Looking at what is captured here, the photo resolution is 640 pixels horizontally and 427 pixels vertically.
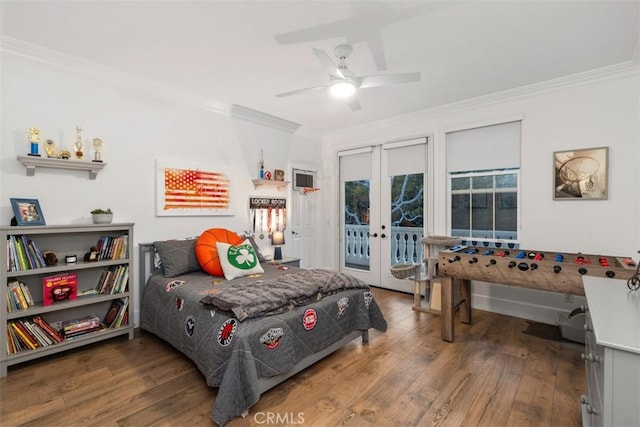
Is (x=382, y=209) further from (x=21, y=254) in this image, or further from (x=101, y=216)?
(x=21, y=254)

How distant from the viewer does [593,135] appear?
318 centimetres

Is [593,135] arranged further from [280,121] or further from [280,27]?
[280,121]

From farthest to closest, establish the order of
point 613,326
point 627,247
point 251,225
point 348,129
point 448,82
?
point 348,129 < point 251,225 < point 448,82 < point 627,247 < point 613,326

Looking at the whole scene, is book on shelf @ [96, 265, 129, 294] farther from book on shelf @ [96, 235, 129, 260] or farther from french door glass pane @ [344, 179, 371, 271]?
french door glass pane @ [344, 179, 371, 271]

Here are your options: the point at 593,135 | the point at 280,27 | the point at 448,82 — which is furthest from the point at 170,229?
the point at 593,135

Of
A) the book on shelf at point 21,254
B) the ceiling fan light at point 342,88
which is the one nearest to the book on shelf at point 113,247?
the book on shelf at point 21,254

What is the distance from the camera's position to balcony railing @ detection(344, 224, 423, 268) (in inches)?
184

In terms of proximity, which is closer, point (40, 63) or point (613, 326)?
point (613, 326)

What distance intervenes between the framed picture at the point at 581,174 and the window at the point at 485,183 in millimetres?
401

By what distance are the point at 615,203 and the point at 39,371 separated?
543 cm

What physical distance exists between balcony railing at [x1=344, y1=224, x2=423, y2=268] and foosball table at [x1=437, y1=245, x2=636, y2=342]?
1.44m

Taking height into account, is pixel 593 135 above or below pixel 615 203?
above

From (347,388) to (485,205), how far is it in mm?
2955

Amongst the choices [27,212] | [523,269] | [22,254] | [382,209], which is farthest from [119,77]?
[523,269]
